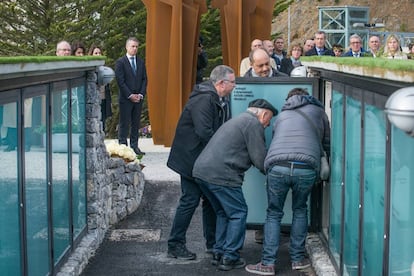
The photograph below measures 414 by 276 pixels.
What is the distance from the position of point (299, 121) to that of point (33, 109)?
2386 millimetres

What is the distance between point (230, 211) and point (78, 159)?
1678 millimetres

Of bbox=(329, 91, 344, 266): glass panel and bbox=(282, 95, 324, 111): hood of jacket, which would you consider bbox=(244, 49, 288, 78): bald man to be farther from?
bbox=(329, 91, 344, 266): glass panel

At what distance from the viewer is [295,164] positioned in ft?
24.3

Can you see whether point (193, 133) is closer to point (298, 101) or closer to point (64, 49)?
point (298, 101)

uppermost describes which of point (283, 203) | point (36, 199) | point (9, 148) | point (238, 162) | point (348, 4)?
point (348, 4)

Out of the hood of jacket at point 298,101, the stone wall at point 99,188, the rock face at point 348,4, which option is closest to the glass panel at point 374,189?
the hood of jacket at point 298,101

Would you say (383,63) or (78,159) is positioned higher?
(383,63)

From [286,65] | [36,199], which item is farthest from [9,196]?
[286,65]

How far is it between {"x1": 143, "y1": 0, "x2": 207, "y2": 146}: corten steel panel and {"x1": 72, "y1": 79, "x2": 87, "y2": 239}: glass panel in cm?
532

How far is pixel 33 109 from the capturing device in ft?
21.0

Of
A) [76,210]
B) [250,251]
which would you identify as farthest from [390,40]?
[76,210]

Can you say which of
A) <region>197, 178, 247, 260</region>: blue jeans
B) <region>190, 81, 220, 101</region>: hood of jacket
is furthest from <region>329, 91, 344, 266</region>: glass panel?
<region>190, 81, 220, 101</region>: hood of jacket

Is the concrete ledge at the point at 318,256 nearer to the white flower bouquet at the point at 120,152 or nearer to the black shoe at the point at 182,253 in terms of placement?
the black shoe at the point at 182,253

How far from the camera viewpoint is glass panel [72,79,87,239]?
827 cm
